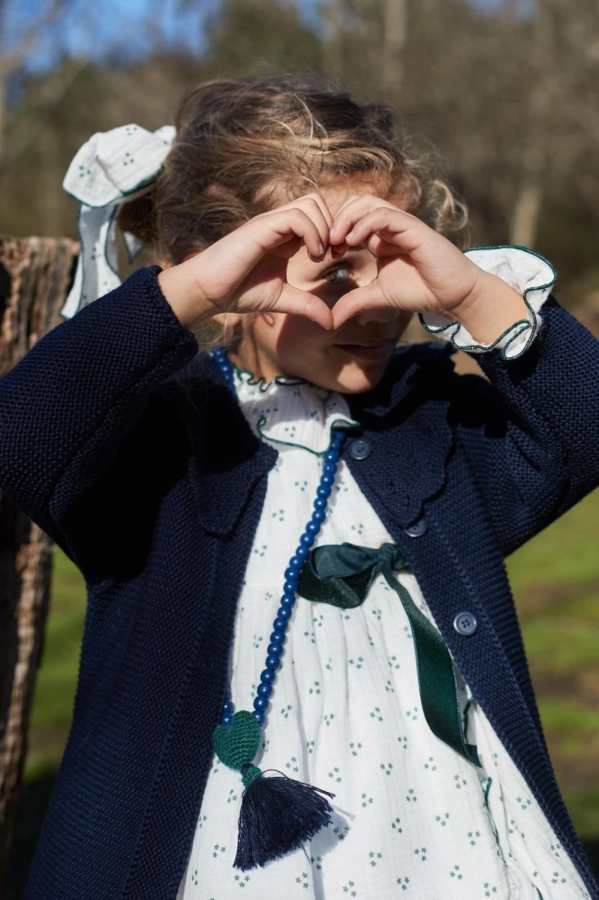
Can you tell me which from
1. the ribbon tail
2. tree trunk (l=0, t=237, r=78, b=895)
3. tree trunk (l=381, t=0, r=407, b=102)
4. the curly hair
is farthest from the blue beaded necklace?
tree trunk (l=381, t=0, r=407, b=102)

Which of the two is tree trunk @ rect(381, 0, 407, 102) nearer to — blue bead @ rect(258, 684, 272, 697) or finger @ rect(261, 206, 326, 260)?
finger @ rect(261, 206, 326, 260)

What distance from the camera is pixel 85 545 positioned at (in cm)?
180

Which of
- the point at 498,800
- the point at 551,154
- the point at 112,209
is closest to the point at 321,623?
the point at 498,800

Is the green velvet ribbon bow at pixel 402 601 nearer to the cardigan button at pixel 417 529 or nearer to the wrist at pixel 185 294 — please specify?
the cardigan button at pixel 417 529

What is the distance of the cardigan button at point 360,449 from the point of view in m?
1.90

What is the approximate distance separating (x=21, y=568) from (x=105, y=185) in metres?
0.95

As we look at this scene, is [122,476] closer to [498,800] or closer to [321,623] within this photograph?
[321,623]

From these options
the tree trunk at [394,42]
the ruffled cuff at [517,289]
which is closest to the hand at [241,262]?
the ruffled cuff at [517,289]

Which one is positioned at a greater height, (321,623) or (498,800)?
(321,623)

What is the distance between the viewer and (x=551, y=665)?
450 cm

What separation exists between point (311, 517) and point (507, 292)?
0.54m

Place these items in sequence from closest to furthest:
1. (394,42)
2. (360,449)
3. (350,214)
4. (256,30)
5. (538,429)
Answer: (350,214)
(538,429)
(360,449)
(394,42)
(256,30)

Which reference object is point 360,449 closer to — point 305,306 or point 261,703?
point 305,306

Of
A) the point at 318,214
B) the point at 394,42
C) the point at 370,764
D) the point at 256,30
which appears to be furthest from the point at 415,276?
the point at 256,30
